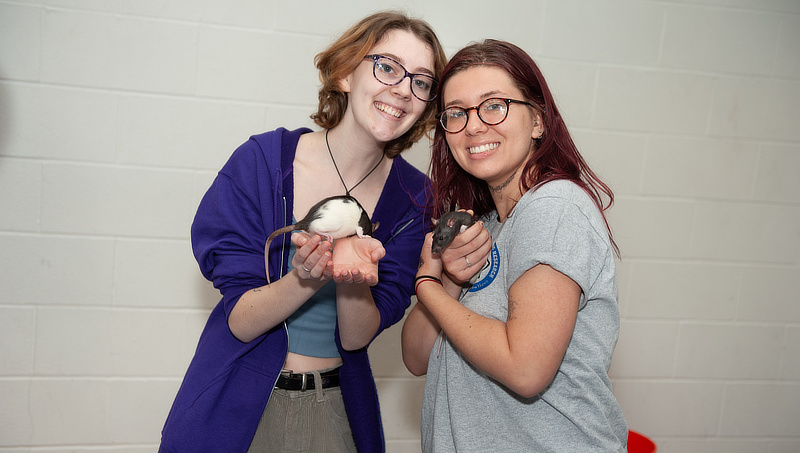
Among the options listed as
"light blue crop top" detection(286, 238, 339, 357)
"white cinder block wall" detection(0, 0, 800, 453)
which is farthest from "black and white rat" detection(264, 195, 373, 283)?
"white cinder block wall" detection(0, 0, 800, 453)

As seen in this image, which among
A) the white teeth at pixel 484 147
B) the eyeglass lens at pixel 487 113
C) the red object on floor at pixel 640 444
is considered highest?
the eyeglass lens at pixel 487 113

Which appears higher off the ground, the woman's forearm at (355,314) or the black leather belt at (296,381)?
the woman's forearm at (355,314)

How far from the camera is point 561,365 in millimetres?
1235

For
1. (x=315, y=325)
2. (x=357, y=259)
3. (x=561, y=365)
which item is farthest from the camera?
(x=315, y=325)

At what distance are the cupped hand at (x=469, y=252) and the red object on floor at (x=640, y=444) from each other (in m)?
1.42

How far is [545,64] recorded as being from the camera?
2.66 m

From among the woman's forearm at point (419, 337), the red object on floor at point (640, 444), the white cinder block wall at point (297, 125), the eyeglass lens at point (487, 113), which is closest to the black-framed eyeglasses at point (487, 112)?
the eyeglass lens at point (487, 113)

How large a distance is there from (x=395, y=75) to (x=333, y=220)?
1.50ft

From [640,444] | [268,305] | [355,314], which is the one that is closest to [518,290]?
[355,314]

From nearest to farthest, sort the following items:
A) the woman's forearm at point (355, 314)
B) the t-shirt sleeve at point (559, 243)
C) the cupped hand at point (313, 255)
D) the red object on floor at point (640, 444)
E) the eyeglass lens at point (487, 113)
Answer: the t-shirt sleeve at point (559, 243) → the cupped hand at point (313, 255) → the eyeglass lens at point (487, 113) → the woman's forearm at point (355, 314) → the red object on floor at point (640, 444)

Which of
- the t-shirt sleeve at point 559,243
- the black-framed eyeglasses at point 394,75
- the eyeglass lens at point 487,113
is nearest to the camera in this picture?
the t-shirt sleeve at point 559,243

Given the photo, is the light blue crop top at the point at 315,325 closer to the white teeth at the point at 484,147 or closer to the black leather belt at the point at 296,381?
the black leather belt at the point at 296,381

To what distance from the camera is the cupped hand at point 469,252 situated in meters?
1.28

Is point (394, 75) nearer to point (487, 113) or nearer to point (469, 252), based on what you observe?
point (487, 113)
